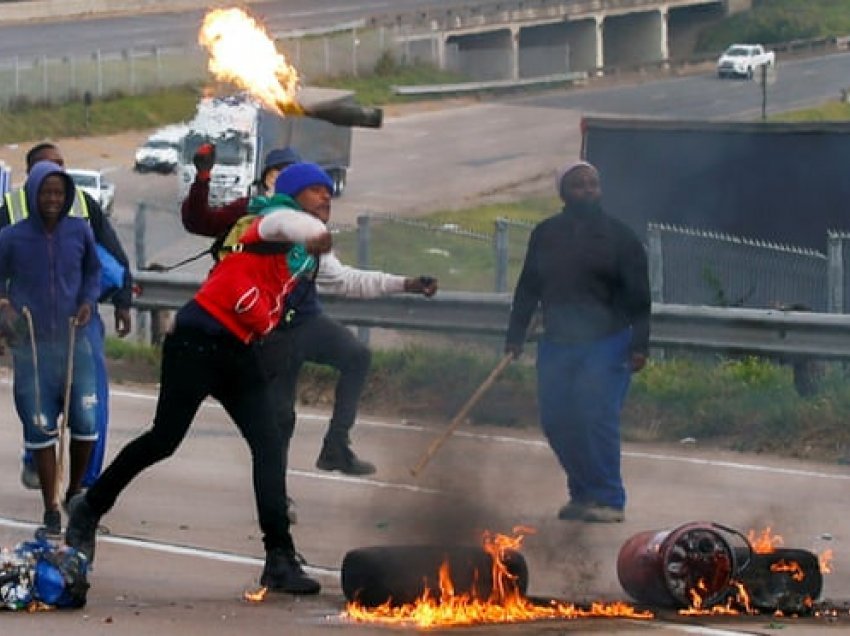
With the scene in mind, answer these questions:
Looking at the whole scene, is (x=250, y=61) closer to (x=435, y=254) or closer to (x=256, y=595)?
(x=256, y=595)

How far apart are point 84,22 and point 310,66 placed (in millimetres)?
19775

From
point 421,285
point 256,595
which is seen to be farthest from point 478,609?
point 421,285

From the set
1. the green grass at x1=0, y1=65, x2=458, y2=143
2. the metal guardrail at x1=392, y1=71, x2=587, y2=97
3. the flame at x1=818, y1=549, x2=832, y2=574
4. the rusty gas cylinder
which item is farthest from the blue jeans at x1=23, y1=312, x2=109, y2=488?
the metal guardrail at x1=392, y1=71, x2=587, y2=97

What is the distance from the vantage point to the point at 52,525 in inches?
416

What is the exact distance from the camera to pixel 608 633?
28.1 feet

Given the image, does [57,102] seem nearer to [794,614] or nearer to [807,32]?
[807,32]

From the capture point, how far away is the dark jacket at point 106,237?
37.7 ft

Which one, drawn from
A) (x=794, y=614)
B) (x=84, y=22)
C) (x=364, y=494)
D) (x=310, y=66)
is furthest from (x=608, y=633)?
(x=84, y=22)

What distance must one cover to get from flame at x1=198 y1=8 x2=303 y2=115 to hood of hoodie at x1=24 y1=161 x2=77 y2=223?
86 centimetres

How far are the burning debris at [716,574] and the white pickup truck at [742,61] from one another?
197ft

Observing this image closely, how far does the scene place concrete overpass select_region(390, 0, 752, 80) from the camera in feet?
222

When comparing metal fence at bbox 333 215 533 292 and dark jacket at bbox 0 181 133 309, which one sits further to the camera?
metal fence at bbox 333 215 533 292

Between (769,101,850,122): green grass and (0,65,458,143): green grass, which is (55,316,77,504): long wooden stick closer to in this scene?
(0,65,458,143): green grass

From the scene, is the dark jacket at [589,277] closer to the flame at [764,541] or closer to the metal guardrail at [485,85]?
the flame at [764,541]
